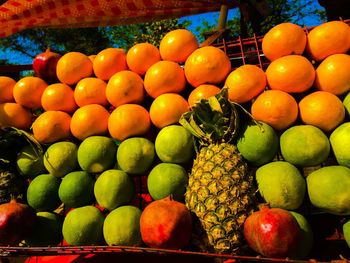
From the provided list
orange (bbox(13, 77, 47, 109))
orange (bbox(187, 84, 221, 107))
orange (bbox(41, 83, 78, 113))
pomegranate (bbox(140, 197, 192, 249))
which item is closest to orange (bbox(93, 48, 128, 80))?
orange (bbox(41, 83, 78, 113))

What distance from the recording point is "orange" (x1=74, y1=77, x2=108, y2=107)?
261cm

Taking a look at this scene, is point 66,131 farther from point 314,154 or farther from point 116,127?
point 314,154

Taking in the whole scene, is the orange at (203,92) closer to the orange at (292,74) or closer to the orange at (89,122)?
the orange at (292,74)

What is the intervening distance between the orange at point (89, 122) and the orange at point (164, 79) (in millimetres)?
447

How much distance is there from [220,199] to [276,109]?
761mm

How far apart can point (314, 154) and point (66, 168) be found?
1864 millimetres

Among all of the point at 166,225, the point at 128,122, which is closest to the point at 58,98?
the point at 128,122

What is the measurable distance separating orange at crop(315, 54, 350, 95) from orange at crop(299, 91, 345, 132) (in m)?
0.08

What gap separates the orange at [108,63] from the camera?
2682 mm

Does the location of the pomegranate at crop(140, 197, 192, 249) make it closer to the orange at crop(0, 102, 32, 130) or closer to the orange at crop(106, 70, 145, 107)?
the orange at crop(106, 70, 145, 107)

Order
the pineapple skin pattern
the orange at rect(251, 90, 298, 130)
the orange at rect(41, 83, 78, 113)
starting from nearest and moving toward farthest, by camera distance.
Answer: the pineapple skin pattern
the orange at rect(251, 90, 298, 130)
the orange at rect(41, 83, 78, 113)

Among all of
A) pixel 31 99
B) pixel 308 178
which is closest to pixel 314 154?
Answer: pixel 308 178

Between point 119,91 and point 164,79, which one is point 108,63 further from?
point 164,79

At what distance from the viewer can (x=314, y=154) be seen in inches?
77.8
